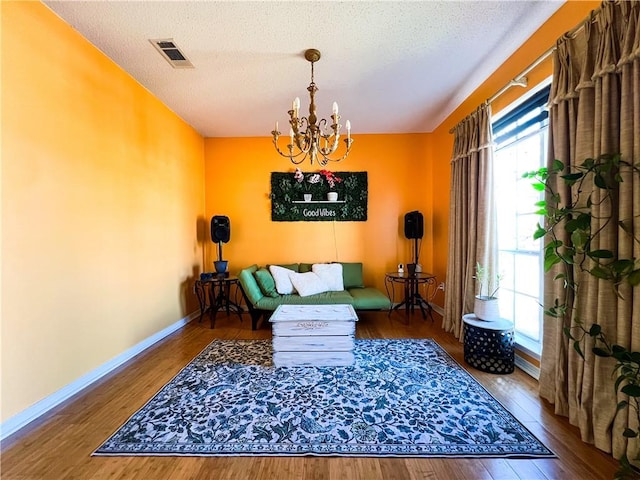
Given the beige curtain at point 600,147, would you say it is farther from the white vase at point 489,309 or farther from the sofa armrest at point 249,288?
the sofa armrest at point 249,288

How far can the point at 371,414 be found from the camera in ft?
6.10

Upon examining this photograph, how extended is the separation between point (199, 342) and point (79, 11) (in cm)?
307

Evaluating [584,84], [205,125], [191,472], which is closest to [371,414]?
[191,472]

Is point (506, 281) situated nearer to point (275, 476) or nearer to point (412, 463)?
point (412, 463)

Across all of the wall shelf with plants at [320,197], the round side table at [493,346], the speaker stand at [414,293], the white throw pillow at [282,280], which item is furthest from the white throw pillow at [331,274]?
the round side table at [493,346]

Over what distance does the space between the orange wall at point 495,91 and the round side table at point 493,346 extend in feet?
5.53

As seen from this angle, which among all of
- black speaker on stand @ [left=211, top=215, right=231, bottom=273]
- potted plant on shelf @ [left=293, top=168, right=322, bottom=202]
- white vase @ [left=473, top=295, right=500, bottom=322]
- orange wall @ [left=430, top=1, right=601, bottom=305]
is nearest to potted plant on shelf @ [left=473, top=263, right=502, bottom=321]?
white vase @ [left=473, top=295, right=500, bottom=322]

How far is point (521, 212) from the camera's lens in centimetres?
265

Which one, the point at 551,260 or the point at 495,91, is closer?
the point at 551,260

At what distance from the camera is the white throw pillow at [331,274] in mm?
4121

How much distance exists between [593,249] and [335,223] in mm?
3254

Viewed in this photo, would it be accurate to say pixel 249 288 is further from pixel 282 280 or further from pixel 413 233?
pixel 413 233

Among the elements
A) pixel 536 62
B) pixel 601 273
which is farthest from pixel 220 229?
pixel 601 273

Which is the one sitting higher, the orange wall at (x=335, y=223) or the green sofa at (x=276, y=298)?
the orange wall at (x=335, y=223)
